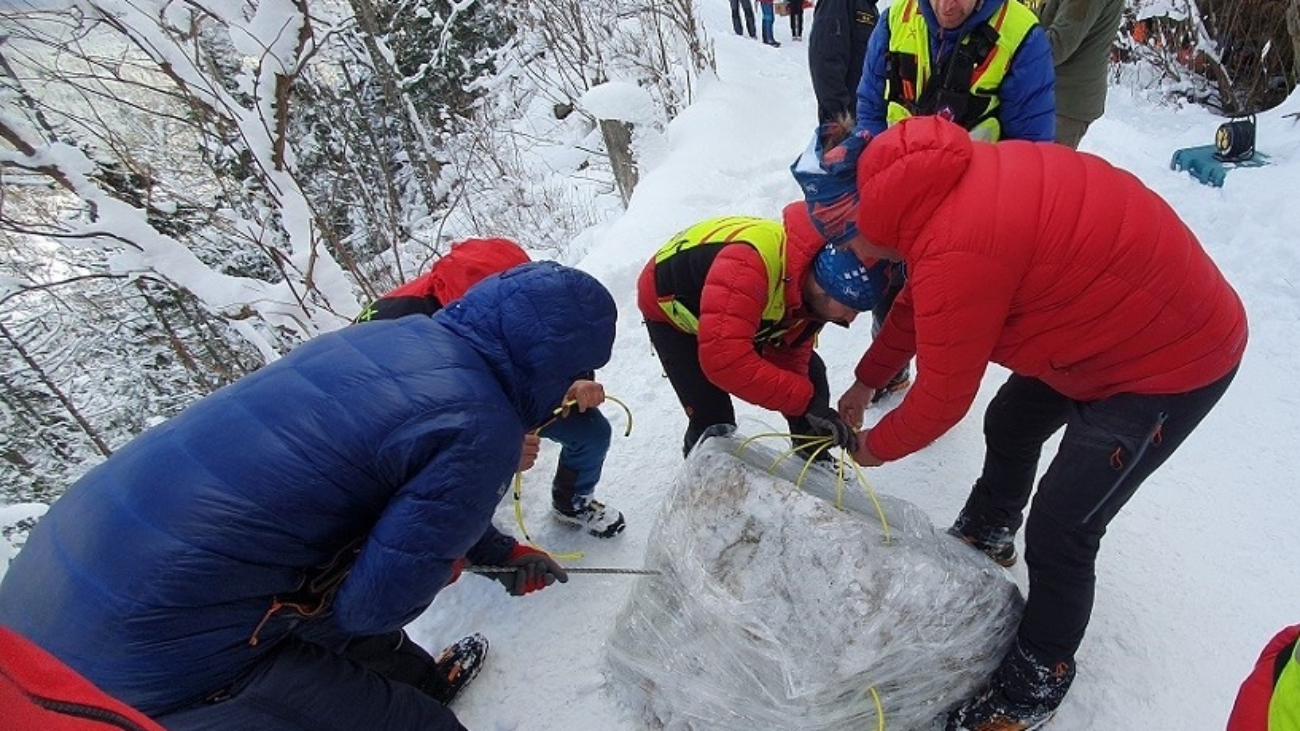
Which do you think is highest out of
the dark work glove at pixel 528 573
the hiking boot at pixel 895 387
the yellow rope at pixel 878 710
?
the dark work glove at pixel 528 573

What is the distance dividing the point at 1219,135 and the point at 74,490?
Answer: 19.4ft

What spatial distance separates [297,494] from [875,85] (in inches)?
96.5

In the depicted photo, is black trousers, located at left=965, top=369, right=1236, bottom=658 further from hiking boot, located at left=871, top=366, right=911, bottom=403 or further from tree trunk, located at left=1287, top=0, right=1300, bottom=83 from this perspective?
tree trunk, located at left=1287, top=0, right=1300, bottom=83

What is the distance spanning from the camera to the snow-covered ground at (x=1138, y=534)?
203 centimetres

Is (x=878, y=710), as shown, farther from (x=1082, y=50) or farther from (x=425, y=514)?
(x=1082, y=50)

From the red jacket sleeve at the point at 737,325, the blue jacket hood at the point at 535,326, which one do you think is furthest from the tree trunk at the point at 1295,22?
the blue jacket hood at the point at 535,326

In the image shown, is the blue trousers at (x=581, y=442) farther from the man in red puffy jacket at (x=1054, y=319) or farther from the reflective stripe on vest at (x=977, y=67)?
the reflective stripe on vest at (x=977, y=67)

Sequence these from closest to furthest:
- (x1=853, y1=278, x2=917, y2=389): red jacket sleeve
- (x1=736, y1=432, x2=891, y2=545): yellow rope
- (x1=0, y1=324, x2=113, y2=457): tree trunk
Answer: (x1=736, y1=432, x2=891, y2=545): yellow rope, (x1=853, y1=278, x2=917, y2=389): red jacket sleeve, (x1=0, y1=324, x2=113, y2=457): tree trunk

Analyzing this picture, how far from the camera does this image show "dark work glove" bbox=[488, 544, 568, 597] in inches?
90.0

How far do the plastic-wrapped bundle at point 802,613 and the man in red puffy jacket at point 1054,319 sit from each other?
15 cm

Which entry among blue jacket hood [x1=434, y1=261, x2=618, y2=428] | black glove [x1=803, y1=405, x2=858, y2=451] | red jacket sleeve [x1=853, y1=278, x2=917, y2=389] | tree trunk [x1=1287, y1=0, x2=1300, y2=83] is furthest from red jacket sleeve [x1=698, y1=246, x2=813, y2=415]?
tree trunk [x1=1287, y1=0, x2=1300, y2=83]

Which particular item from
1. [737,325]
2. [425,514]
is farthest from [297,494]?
[737,325]

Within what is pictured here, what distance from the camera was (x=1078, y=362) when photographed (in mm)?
1638

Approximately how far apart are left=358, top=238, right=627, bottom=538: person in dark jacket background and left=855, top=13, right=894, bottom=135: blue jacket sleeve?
1.45m
